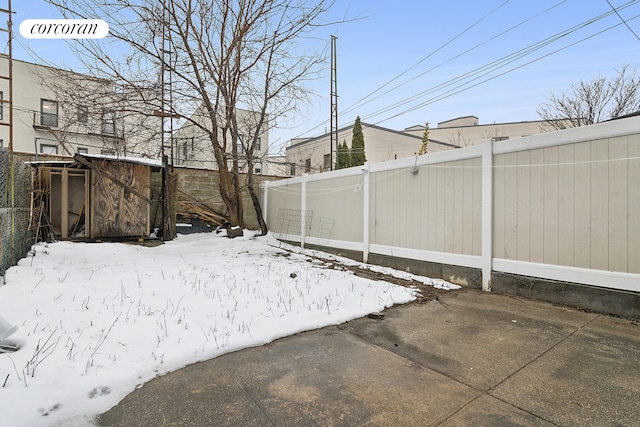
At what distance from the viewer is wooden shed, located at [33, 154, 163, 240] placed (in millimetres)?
6938

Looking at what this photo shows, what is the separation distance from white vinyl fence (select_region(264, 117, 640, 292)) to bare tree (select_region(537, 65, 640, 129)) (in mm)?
11827

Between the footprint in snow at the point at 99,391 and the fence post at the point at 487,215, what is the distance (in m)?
4.21

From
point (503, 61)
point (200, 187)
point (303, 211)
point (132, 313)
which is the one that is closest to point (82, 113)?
point (200, 187)

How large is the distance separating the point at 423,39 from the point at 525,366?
9.88 meters

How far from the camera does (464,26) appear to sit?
8906 millimetres

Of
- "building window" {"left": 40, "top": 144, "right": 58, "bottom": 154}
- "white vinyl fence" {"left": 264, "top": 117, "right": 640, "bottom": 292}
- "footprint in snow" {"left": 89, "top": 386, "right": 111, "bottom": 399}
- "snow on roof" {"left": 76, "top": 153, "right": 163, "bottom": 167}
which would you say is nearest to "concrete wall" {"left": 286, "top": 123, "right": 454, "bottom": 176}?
"snow on roof" {"left": 76, "top": 153, "right": 163, "bottom": 167}

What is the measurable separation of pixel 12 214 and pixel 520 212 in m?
6.82

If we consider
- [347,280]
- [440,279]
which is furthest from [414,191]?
[347,280]

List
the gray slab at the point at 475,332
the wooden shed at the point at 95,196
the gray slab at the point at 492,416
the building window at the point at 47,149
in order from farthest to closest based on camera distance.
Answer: the building window at the point at 47,149
the wooden shed at the point at 95,196
the gray slab at the point at 475,332
the gray slab at the point at 492,416

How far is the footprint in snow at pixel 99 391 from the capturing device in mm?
1768

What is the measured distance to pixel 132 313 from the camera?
2.99 m

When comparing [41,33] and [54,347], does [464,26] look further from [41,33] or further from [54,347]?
[54,347]

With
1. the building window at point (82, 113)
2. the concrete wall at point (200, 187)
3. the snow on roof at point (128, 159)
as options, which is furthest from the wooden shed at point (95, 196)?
the concrete wall at point (200, 187)

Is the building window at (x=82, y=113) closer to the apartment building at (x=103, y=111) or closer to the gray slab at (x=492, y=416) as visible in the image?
the apartment building at (x=103, y=111)
